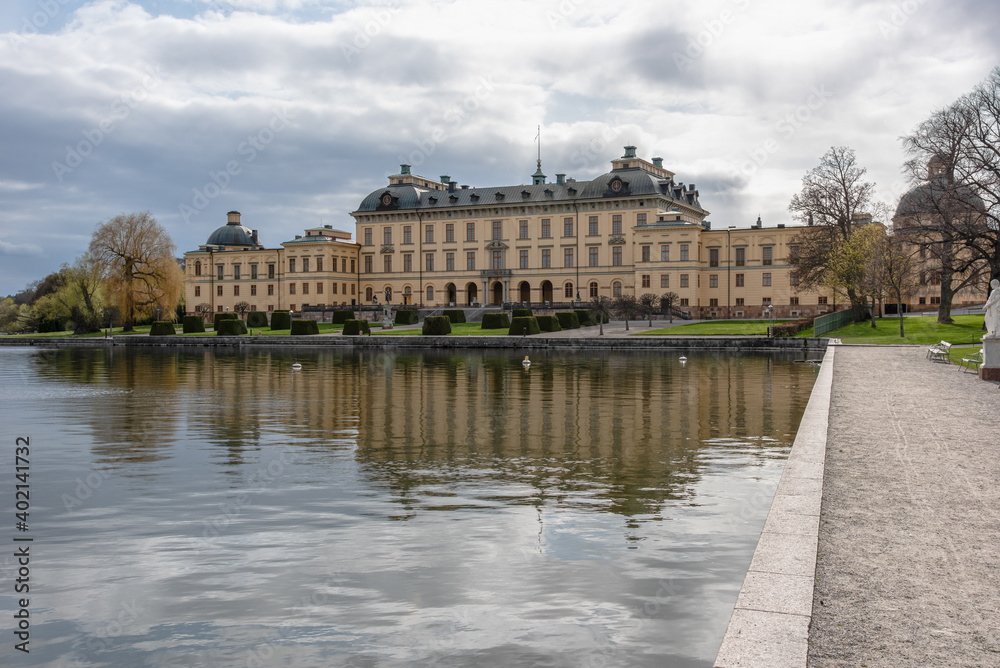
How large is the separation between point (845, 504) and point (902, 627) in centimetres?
283

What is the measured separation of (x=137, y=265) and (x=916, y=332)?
55.8 m

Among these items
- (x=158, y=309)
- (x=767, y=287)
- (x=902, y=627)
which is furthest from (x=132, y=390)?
(x=767, y=287)

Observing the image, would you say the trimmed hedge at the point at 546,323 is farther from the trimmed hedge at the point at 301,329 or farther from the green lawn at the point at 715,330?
the trimmed hedge at the point at 301,329

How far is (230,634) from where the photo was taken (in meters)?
5.75

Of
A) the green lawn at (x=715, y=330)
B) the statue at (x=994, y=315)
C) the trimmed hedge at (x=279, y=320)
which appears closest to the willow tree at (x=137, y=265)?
the trimmed hedge at (x=279, y=320)

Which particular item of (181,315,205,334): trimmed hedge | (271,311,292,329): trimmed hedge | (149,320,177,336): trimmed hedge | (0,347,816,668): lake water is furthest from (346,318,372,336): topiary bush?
(0,347,816,668): lake water

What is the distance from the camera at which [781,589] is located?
5.13 m

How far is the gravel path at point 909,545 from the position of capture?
4465 mm

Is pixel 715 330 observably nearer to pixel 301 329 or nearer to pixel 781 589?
pixel 301 329

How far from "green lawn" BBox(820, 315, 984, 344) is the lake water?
27276 millimetres

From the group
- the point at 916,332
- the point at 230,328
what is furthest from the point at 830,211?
the point at 230,328

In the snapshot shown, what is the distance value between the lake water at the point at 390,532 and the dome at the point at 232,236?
269 feet

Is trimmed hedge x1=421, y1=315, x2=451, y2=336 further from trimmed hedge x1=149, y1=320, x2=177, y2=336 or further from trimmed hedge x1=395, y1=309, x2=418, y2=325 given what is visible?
trimmed hedge x1=149, y1=320, x2=177, y2=336

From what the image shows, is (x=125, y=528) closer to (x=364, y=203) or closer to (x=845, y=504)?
(x=845, y=504)
